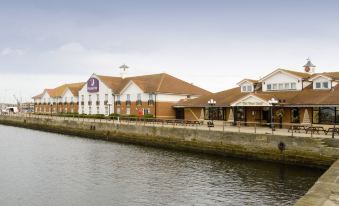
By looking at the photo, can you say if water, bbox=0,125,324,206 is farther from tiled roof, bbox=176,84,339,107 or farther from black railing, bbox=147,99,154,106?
black railing, bbox=147,99,154,106

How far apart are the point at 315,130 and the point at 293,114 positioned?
7.99 metres

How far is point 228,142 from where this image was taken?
3316 cm

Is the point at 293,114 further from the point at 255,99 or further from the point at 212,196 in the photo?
the point at 212,196

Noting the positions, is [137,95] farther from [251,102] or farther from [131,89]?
[251,102]

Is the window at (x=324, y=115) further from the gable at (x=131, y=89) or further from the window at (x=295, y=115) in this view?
the gable at (x=131, y=89)

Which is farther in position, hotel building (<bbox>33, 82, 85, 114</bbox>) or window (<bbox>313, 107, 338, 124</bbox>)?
hotel building (<bbox>33, 82, 85, 114</bbox>)

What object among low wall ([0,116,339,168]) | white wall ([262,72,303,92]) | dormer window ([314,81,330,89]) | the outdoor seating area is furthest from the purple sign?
the outdoor seating area

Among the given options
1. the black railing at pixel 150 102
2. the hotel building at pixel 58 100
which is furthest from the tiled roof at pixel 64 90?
the black railing at pixel 150 102

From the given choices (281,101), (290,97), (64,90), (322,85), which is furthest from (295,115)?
(64,90)

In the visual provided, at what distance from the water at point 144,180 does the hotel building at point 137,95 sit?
23.0 m

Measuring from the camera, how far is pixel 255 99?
1549 inches

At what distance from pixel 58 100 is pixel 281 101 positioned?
2310 inches

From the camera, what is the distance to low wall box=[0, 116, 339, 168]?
27.1m

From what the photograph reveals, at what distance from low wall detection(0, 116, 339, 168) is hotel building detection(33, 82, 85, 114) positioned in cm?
2676
